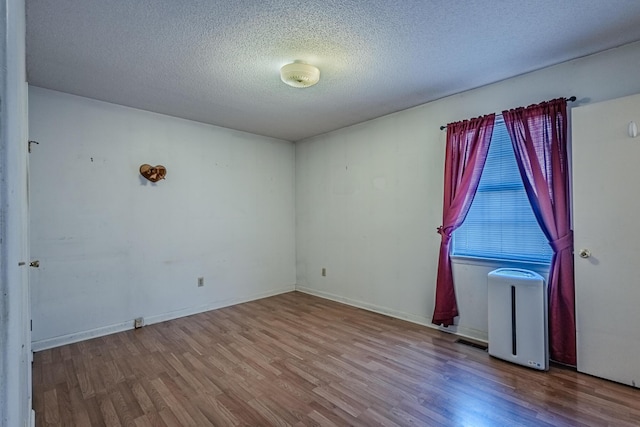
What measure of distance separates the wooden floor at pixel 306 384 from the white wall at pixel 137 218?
1.64 ft

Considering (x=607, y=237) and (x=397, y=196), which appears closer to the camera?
(x=607, y=237)

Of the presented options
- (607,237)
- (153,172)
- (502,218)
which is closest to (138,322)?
(153,172)

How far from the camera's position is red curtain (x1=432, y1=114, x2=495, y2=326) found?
2.96m

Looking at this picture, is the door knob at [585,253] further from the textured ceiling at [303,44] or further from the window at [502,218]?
the textured ceiling at [303,44]

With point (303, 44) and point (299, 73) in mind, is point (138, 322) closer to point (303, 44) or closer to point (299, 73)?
point (299, 73)

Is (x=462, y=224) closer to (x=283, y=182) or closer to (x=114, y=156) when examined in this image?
(x=283, y=182)

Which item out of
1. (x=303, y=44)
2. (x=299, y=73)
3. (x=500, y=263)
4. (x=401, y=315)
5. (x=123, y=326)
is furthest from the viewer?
(x=401, y=315)

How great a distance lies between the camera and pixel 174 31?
207 cm

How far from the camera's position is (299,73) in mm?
2410

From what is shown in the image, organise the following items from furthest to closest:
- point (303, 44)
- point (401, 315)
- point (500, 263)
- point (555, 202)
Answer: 1. point (401, 315)
2. point (500, 263)
3. point (555, 202)
4. point (303, 44)

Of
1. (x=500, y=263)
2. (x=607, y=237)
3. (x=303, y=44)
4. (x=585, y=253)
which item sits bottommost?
(x=500, y=263)

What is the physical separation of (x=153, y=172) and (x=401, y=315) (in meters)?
3.45

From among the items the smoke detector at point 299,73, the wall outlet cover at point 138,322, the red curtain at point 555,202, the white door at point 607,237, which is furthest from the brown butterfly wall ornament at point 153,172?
the white door at point 607,237

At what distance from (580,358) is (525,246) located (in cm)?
94
